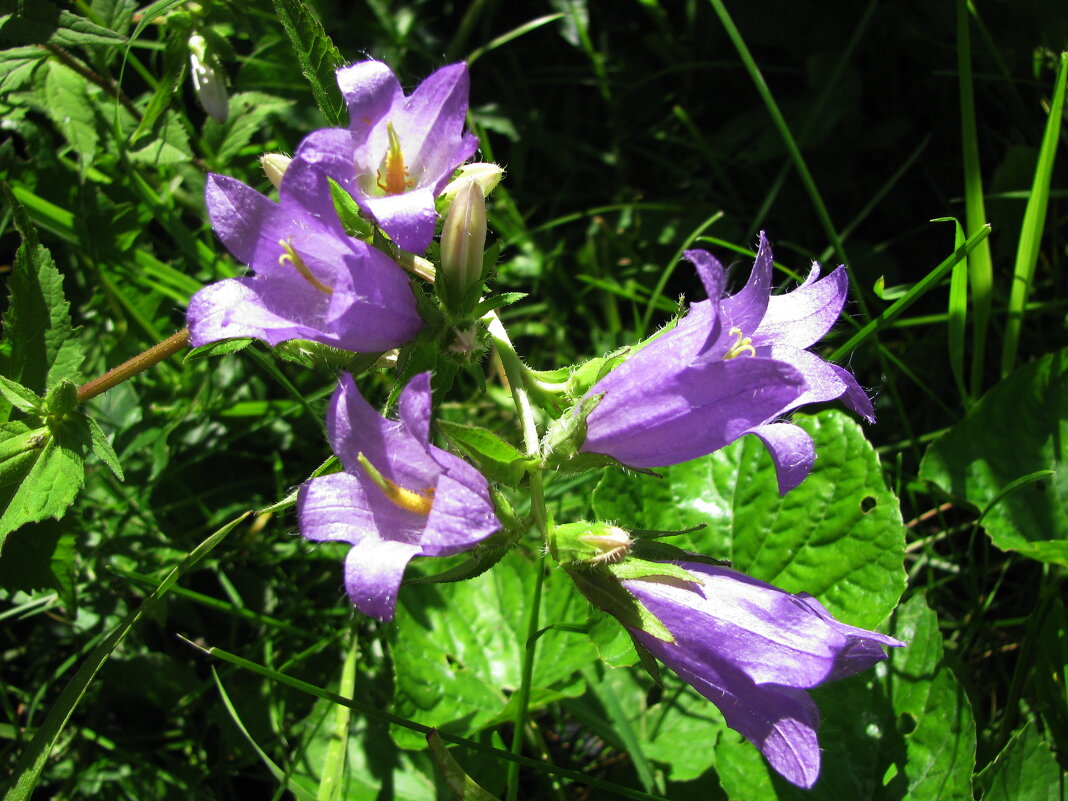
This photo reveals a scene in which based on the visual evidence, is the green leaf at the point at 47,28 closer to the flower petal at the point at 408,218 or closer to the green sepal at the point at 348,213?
the green sepal at the point at 348,213

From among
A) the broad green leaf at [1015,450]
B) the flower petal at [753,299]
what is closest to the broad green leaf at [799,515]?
the broad green leaf at [1015,450]

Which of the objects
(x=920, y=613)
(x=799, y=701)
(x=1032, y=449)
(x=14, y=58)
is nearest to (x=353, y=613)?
(x=799, y=701)

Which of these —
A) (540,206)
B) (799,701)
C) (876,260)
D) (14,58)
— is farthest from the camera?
(540,206)

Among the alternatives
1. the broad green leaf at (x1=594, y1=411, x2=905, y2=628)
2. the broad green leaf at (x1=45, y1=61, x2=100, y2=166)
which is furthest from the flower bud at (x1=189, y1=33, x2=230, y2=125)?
the broad green leaf at (x1=594, y1=411, x2=905, y2=628)

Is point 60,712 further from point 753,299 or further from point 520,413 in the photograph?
point 753,299

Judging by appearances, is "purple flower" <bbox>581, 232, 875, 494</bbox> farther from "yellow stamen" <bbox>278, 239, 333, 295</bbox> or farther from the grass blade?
the grass blade

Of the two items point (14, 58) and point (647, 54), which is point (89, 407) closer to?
point (14, 58)

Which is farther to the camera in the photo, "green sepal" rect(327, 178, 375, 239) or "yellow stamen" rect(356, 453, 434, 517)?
"green sepal" rect(327, 178, 375, 239)
